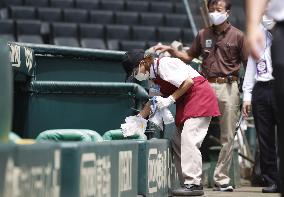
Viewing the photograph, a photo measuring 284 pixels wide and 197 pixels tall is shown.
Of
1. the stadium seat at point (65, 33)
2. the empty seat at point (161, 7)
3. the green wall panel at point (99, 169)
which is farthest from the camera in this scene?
the empty seat at point (161, 7)

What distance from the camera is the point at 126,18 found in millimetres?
14320

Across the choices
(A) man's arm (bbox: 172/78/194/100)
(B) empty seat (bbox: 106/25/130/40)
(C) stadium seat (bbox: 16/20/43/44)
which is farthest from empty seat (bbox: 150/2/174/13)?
(A) man's arm (bbox: 172/78/194/100)

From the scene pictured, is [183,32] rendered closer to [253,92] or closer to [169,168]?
[253,92]

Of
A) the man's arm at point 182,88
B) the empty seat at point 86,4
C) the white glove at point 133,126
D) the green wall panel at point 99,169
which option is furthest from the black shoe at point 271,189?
the empty seat at point 86,4

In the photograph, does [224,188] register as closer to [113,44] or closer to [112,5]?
[113,44]

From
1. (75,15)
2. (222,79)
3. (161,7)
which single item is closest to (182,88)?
(222,79)

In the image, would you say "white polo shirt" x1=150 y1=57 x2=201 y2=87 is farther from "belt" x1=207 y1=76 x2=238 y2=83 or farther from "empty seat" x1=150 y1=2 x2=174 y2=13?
"empty seat" x1=150 y1=2 x2=174 y2=13

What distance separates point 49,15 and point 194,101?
802cm

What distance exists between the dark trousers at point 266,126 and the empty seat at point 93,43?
6.59 metres

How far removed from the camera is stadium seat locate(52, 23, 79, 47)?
42.0ft

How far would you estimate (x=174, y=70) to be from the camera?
5812 mm

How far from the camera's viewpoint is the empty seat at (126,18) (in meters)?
14.3

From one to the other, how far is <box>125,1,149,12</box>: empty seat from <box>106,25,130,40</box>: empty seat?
3.33 feet

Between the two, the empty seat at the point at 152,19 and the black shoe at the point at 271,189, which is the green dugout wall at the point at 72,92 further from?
the empty seat at the point at 152,19
